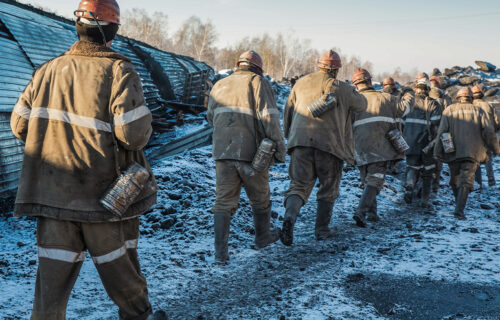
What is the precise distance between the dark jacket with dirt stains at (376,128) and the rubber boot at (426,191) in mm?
1490

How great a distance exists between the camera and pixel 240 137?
4258 millimetres

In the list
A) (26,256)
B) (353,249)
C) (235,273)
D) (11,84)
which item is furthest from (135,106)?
(11,84)

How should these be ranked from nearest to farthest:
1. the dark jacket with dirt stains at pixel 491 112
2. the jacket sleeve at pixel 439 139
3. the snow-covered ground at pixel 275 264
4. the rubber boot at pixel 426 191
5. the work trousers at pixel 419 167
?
the snow-covered ground at pixel 275 264, the jacket sleeve at pixel 439 139, the dark jacket with dirt stains at pixel 491 112, the rubber boot at pixel 426 191, the work trousers at pixel 419 167

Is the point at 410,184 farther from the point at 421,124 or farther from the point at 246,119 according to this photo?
the point at 246,119

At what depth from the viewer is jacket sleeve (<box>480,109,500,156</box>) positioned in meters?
6.47

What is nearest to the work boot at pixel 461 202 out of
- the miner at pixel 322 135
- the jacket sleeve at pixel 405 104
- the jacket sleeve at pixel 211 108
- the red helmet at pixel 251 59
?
the jacket sleeve at pixel 405 104

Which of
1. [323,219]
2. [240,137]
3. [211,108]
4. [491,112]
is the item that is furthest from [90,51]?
[491,112]

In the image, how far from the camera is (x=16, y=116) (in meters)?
2.40

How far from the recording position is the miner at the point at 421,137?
7402mm

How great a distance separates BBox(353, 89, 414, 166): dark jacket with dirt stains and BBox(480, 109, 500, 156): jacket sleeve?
5.01 ft

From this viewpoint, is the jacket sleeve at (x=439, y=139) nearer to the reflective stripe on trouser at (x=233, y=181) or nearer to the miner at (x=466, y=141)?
the miner at (x=466, y=141)

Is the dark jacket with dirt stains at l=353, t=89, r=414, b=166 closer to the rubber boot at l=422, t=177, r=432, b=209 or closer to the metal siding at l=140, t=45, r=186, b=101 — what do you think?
the rubber boot at l=422, t=177, r=432, b=209

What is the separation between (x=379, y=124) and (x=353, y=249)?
227 cm

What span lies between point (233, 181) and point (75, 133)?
2235mm
